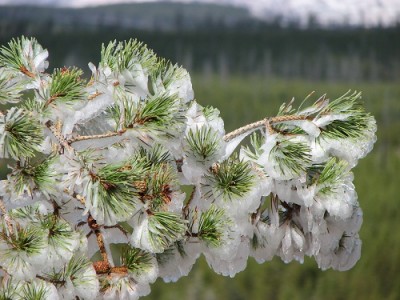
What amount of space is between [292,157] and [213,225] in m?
0.07

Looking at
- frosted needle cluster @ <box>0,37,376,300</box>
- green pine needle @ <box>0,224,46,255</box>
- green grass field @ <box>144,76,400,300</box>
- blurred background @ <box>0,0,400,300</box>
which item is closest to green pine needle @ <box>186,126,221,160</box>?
frosted needle cluster @ <box>0,37,376,300</box>

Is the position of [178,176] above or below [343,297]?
above

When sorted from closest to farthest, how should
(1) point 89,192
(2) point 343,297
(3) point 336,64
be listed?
(1) point 89,192 < (2) point 343,297 < (3) point 336,64

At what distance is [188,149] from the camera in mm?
477

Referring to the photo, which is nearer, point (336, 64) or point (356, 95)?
point (356, 95)

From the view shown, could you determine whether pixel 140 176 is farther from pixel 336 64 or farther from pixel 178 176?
pixel 336 64

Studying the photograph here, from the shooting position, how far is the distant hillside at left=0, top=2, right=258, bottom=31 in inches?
271

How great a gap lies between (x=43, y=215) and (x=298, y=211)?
167 mm

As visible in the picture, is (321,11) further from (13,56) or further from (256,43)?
(13,56)

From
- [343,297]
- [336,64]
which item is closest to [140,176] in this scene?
[343,297]

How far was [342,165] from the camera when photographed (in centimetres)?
48

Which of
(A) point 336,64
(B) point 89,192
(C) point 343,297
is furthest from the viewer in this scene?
(A) point 336,64

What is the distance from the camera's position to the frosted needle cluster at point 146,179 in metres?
0.45

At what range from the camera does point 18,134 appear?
0.44 metres
